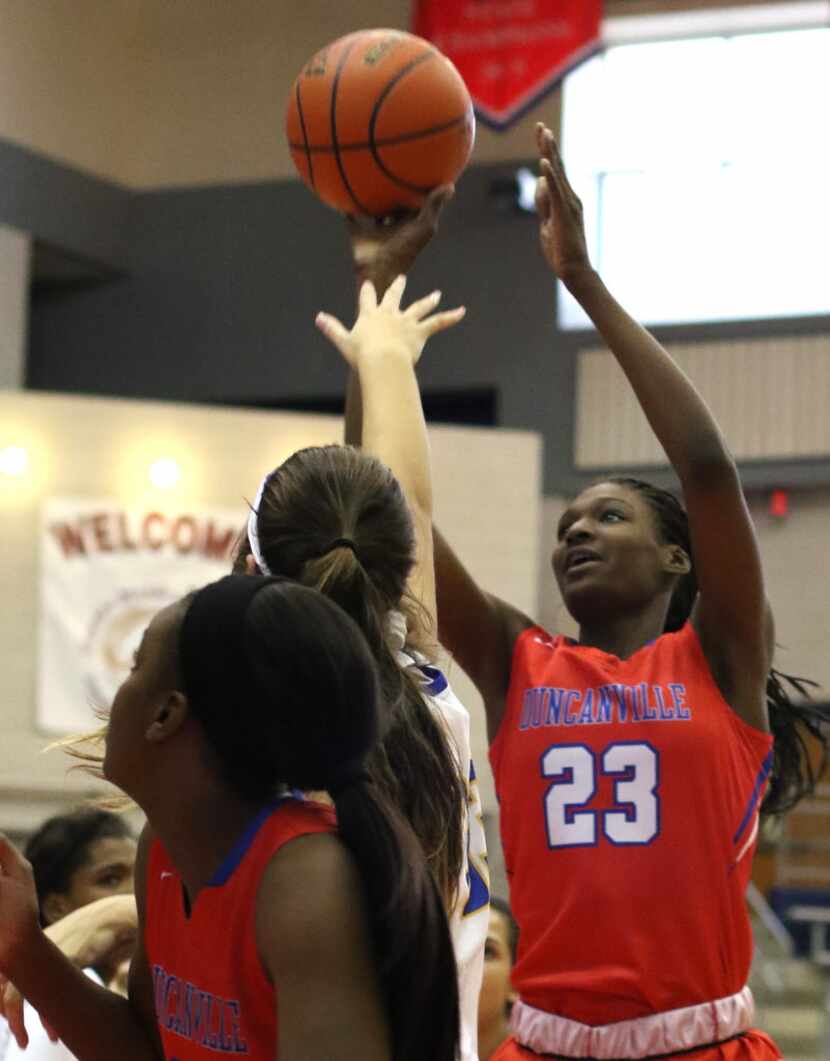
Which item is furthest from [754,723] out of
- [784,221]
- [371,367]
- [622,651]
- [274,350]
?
[274,350]

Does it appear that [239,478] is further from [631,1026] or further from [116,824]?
[631,1026]

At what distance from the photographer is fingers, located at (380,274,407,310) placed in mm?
2578

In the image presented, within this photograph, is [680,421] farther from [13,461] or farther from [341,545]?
[13,461]

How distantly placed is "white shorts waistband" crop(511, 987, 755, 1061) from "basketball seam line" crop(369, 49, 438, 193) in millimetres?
1411

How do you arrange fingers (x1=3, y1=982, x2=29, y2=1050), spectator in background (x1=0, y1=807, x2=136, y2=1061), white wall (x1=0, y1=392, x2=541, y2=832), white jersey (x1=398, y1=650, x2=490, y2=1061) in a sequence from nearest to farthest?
fingers (x1=3, y1=982, x2=29, y2=1050), white jersey (x1=398, y1=650, x2=490, y2=1061), spectator in background (x1=0, y1=807, x2=136, y2=1061), white wall (x1=0, y1=392, x2=541, y2=832)

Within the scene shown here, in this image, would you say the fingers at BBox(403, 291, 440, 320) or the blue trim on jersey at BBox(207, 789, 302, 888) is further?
the fingers at BBox(403, 291, 440, 320)

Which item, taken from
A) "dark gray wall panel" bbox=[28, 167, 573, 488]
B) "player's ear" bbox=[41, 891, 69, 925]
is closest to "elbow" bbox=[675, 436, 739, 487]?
"player's ear" bbox=[41, 891, 69, 925]

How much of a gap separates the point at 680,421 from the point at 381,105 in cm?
97

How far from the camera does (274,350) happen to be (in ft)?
43.1

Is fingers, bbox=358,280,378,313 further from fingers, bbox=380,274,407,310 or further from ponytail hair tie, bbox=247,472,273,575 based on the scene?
ponytail hair tie, bbox=247,472,273,575

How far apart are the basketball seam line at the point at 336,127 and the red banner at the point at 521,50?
754 cm

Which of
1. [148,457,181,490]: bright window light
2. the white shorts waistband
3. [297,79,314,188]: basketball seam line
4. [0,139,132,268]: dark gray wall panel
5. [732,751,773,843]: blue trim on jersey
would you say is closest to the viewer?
the white shorts waistband

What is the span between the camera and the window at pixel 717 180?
38.9 feet

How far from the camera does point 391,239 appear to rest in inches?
113
